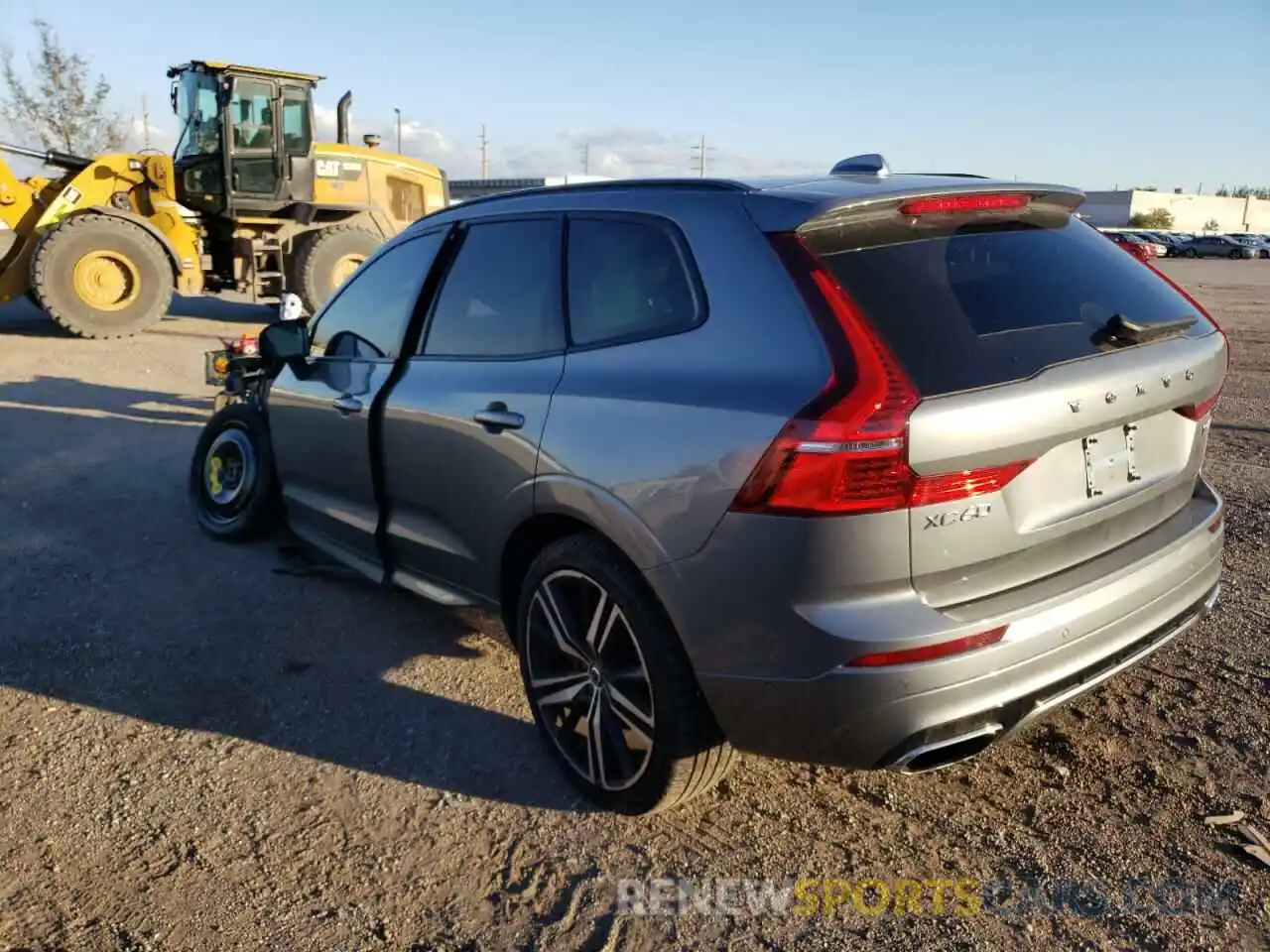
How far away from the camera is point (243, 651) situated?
407cm

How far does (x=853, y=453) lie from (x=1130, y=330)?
1024 millimetres

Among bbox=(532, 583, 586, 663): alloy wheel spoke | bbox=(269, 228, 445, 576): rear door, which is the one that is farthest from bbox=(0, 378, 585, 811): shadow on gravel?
bbox=(532, 583, 586, 663): alloy wheel spoke

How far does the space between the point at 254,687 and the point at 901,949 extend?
2512mm

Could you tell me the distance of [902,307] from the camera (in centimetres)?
243

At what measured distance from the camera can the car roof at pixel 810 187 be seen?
2.59 metres

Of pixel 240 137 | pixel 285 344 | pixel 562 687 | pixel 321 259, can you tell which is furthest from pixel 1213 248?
pixel 562 687

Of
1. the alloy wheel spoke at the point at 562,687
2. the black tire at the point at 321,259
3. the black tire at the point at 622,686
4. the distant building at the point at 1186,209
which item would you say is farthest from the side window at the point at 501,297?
the distant building at the point at 1186,209

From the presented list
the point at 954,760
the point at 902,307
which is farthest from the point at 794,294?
the point at 954,760

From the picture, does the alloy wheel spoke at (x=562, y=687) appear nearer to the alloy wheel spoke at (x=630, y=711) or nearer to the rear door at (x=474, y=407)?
the alloy wheel spoke at (x=630, y=711)

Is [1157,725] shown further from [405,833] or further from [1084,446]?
[405,833]

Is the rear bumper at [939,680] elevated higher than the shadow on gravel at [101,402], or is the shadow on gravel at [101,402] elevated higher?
the rear bumper at [939,680]

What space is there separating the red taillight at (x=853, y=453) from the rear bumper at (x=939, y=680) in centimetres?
25

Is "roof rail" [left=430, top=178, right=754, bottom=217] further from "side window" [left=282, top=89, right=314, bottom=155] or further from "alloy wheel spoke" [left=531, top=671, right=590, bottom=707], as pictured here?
"side window" [left=282, top=89, right=314, bottom=155]

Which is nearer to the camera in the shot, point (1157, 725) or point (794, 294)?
point (794, 294)
